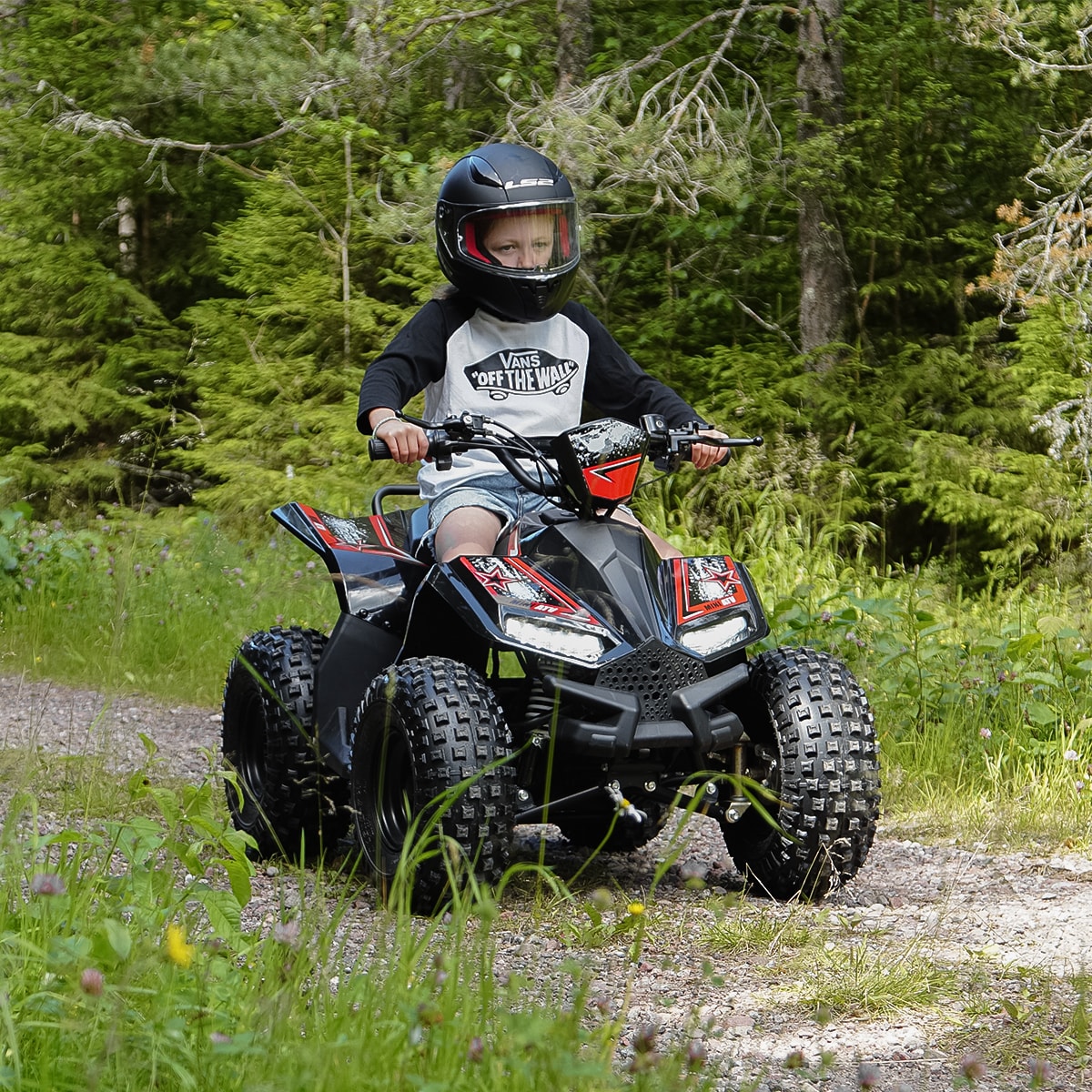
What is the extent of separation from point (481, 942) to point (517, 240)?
247 cm

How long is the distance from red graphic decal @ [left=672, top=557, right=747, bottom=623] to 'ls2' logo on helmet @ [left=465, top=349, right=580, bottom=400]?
0.71m

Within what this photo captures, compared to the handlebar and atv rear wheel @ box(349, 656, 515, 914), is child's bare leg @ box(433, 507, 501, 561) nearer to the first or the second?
the handlebar

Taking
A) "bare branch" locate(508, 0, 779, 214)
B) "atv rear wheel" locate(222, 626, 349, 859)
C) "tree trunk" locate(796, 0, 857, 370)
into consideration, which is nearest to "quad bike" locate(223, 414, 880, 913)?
"atv rear wheel" locate(222, 626, 349, 859)

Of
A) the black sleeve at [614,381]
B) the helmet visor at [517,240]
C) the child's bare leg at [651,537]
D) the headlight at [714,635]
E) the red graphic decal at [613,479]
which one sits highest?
the helmet visor at [517,240]

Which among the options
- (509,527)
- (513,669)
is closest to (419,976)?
(509,527)

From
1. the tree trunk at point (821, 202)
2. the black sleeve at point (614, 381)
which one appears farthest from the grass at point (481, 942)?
the tree trunk at point (821, 202)

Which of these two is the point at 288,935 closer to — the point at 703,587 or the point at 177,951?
the point at 177,951

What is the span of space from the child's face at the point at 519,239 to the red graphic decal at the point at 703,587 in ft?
3.15

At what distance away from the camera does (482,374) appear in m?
4.41

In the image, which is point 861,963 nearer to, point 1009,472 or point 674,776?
point 674,776

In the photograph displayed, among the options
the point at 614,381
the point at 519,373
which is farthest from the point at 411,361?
the point at 614,381

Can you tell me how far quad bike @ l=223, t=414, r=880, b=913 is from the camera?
364cm

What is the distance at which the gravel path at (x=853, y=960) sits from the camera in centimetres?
269

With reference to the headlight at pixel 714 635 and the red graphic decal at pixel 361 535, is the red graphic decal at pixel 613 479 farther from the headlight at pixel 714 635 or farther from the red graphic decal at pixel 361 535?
the red graphic decal at pixel 361 535
